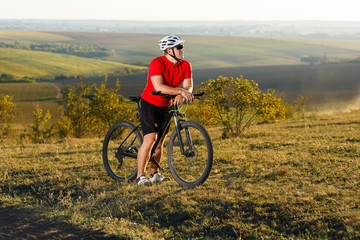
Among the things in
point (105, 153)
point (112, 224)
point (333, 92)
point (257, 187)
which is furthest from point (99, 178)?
point (333, 92)

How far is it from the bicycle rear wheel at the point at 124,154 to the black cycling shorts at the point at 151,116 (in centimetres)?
50

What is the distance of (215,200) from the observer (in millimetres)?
5375

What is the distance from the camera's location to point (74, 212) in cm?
537

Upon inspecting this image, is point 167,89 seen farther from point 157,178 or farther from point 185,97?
point 157,178

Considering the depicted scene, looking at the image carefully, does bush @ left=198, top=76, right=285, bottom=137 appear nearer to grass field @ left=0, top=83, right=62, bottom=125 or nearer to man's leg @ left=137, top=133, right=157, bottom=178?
man's leg @ left=137, top=133, right=157, bottom=178

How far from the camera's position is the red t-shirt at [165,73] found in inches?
231

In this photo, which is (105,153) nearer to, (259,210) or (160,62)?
(160,62)

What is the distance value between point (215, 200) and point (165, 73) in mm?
2050

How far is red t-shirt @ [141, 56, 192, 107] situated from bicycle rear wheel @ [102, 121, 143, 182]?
84 centimetres

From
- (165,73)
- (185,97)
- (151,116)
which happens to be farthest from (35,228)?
(165,73)

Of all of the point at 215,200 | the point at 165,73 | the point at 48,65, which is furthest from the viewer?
the point at 48,65

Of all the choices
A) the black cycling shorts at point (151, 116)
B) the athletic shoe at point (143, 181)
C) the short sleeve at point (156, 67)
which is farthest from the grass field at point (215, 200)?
the short sleeve at point (156, 67)

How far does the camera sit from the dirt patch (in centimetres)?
462

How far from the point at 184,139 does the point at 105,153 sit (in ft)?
6.23
